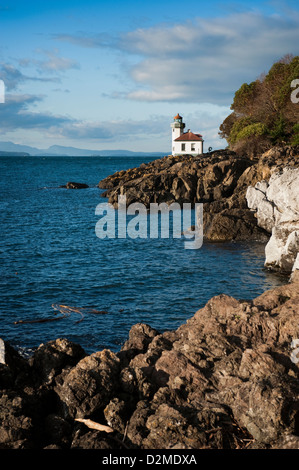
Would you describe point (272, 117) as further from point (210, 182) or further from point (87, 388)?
point (87, 388)

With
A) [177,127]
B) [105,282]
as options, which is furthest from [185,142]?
[105,282]

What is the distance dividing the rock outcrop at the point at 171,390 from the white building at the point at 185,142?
9876 cm

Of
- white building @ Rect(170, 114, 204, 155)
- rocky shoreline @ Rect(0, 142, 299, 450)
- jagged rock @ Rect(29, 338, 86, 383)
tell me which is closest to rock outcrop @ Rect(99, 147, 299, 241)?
rocky shoreline @ Rect(0, 142, 299, 450)

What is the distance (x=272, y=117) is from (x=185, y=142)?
36978 millimetres

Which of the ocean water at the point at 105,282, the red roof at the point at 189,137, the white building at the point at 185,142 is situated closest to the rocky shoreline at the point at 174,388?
the ocean water at the point at 105,282

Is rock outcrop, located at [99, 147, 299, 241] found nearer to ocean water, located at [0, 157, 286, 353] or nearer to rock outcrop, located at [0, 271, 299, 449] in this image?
ocean water, located at [0, 157, 286, 353]

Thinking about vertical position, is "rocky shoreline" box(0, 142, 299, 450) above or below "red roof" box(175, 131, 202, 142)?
below

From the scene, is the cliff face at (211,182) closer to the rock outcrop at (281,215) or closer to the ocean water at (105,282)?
the rock outcrop at (281,215)

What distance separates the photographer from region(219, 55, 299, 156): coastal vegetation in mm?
69625

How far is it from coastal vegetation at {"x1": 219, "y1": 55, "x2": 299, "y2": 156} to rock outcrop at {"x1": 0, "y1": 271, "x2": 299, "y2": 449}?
184ft

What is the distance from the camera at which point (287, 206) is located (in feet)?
105

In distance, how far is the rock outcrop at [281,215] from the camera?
92.6 feet

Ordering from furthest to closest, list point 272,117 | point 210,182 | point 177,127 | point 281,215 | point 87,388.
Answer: point 177,127 < point 272,117 < point 210,182 < point 281,215 < point 87,388

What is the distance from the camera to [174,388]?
1004cm
